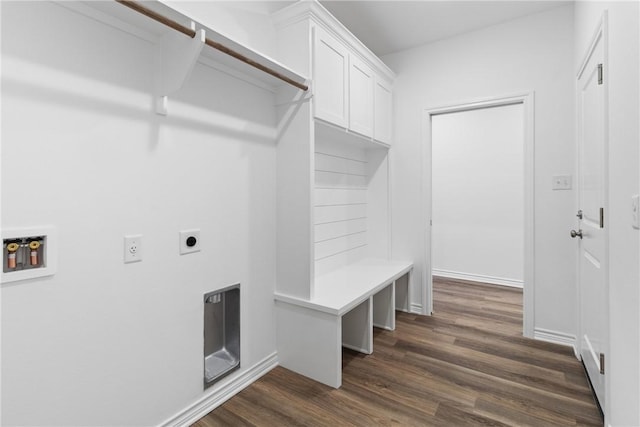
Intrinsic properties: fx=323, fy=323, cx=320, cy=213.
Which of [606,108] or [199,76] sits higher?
[199,76]

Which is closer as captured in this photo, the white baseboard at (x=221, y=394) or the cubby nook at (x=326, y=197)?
the white baseboard at (x=221, y=394)

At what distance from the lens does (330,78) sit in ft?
7.54

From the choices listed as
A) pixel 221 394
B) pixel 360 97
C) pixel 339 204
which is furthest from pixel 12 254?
pixel 360 97

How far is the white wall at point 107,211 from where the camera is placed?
1151mm

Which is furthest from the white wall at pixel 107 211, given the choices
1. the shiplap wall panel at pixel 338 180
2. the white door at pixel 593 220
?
the white door at pixel 593 220

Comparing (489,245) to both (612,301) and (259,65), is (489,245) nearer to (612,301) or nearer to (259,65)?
(612,301)

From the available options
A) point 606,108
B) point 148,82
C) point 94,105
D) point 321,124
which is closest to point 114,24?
point 148,82

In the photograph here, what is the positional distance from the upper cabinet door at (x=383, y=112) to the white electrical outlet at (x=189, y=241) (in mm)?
1850

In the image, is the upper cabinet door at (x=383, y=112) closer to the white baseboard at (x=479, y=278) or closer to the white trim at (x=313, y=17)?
the white trim at (x=313, y=17)

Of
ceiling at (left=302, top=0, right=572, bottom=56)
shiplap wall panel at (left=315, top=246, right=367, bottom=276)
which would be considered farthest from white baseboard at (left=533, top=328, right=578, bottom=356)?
ceiling at (left=302, top=0, right=572, bottom=56)

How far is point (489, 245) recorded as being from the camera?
4.38 m

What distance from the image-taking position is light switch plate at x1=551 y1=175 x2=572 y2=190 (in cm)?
255

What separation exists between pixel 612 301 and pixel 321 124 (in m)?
1.85

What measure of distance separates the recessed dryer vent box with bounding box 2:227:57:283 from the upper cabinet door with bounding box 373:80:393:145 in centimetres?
243
